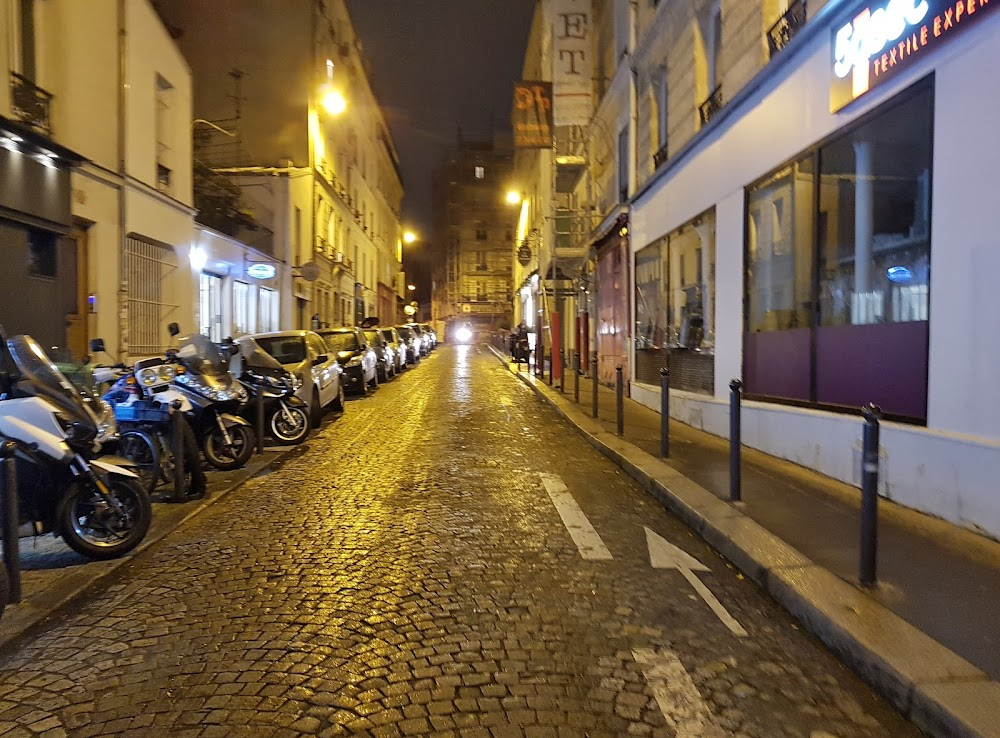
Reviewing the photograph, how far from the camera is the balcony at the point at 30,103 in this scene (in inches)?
417

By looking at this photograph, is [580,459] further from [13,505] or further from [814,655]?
[13,505]

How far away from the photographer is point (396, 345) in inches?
1055

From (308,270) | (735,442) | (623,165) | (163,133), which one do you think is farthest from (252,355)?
(308,270)

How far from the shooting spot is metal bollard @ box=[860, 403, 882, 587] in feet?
14.5

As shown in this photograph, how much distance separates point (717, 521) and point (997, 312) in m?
2.56

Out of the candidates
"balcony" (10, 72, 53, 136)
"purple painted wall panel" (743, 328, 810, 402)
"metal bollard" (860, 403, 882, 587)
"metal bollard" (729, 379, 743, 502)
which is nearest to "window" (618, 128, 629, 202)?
"purple painted wall panel" (743, 328, 810, 402)

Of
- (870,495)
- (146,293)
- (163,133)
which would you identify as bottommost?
(870,495)

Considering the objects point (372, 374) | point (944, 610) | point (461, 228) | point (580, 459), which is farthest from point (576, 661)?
point (461, 228)

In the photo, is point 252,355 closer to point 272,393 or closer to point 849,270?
point 272,393

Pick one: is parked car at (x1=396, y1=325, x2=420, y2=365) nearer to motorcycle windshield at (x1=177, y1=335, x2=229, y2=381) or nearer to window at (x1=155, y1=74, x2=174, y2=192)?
window at (x1=155, y1=74, x2=174, y2=192)

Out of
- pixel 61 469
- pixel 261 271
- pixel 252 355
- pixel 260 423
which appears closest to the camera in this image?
pixel 61 469

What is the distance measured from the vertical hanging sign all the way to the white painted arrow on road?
18.9 m

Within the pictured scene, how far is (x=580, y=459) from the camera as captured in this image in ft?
32.0

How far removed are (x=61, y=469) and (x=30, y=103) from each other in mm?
8404
